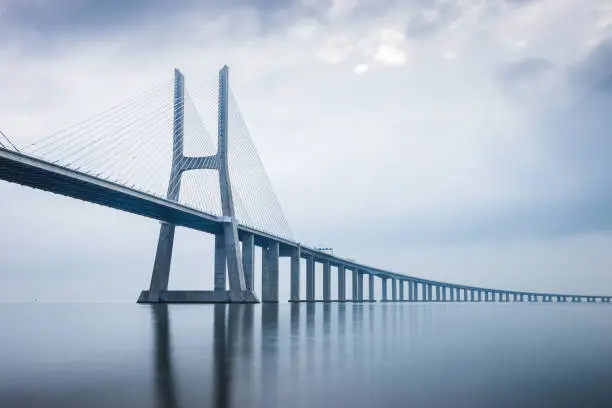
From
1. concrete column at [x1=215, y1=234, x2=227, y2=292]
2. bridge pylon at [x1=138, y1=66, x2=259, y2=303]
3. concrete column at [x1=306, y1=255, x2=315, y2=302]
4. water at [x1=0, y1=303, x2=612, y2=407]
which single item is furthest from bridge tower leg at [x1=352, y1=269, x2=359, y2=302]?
water at [x1=0, y1=303, x2=612, y2=407]

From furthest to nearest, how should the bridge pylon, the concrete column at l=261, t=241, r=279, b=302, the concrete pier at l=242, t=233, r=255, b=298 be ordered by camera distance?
the concrete column at l=261, t=241, r=279, b=302 → the concrete pier at l=242, t=233, r=255, b=298 → the bridge pylon

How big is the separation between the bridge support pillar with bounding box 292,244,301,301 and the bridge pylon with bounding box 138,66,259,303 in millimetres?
21037

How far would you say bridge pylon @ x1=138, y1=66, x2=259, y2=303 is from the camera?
180ft

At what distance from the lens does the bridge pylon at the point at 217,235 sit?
180ft

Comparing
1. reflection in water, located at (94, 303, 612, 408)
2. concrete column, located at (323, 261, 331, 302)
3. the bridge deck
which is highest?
the bridge deck

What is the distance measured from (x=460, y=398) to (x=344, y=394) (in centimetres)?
157

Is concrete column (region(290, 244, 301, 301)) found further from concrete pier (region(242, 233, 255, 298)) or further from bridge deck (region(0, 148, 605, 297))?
concrete pier (region(242, 233, 255, 298))

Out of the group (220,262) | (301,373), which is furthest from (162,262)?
(301,373)

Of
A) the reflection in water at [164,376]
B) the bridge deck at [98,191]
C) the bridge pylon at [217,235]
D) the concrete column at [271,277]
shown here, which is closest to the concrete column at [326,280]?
the concrete column at [271,277]

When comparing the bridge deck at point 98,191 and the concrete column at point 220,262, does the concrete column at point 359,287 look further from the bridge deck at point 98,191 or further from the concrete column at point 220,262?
the concrete column at point 220,262

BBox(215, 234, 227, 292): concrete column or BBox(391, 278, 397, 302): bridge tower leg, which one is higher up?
BBox(215, 234, 227, 292): concrete column

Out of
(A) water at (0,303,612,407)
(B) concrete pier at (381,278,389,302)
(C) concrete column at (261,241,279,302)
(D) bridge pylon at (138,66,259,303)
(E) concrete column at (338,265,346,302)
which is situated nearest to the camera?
(A) water at (0,303,612,407)

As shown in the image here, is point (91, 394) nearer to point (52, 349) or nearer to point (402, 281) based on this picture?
point (52, 349)

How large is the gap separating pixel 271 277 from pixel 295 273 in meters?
8.71
